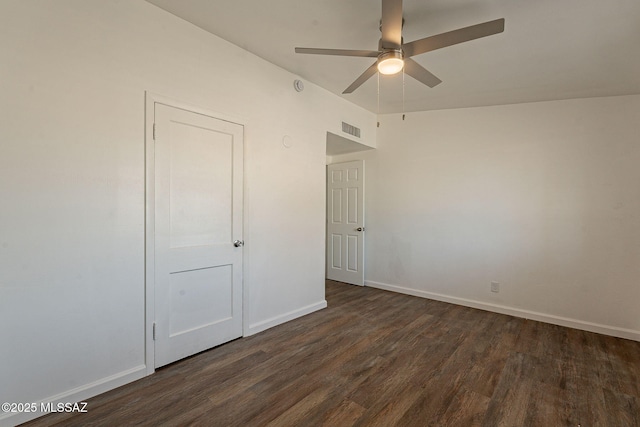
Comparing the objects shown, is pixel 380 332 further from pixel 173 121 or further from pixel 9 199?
pixel 9 199

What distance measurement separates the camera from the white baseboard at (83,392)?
67.0 inches

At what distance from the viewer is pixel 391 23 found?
1.77 metres

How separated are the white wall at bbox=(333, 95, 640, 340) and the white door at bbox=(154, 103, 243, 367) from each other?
107 inches

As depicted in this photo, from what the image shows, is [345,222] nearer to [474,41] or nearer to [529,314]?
[529,314]

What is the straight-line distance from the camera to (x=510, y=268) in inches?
147

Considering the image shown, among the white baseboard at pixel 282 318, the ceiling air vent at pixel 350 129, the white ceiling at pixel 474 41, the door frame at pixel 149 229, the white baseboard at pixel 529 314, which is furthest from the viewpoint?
the ceiling air vent at pixel 350 129

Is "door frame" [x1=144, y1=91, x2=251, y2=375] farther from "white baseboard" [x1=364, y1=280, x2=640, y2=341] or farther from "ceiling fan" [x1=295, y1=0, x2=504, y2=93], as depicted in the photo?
"white baseboard" [x1=364, y1=280, x2=640, y2=341]

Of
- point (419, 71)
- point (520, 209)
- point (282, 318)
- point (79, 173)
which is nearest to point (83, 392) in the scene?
point (79, 173)

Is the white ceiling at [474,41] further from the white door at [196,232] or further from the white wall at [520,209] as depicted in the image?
the white door at [196,232]

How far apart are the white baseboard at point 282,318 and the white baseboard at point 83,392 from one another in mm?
1012

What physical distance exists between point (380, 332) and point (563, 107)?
3.39 metres

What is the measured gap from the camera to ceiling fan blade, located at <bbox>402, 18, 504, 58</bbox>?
164cm

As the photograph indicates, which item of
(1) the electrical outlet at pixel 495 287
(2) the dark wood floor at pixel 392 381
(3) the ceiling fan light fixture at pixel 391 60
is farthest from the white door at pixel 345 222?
(3) the ceiling fan light fixture at pixel 391 60

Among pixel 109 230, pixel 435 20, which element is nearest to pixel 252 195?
pixel 109 230
